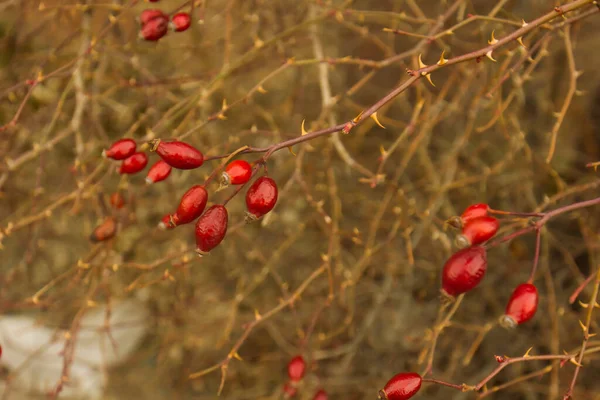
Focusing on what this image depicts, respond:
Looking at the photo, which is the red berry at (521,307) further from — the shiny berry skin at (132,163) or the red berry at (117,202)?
the red berry at (117,202)

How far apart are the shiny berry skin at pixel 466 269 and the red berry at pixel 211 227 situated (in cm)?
32

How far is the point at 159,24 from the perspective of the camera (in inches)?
40.1

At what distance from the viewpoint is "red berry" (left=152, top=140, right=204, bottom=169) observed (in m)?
0.77

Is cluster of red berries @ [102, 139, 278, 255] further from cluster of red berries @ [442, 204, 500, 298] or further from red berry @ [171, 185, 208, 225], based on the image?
cluster of red berries @ [442, 204, 500, 298]

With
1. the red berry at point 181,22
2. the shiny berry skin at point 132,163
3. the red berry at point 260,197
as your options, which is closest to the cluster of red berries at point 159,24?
the red berry at point 181,22

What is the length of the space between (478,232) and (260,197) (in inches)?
11.7

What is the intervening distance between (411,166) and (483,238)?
124 cm

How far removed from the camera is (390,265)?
5.00 ft

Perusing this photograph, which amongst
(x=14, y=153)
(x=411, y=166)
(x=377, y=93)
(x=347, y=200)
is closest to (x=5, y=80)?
(x=14, y=153)

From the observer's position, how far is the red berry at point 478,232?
0.74 m

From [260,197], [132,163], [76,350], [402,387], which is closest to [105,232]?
[132,163]

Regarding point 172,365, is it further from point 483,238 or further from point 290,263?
point 483,238

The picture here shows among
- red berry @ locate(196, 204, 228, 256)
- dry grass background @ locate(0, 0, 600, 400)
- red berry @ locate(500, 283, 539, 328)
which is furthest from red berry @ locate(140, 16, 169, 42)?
red berry @ locate(500, 283, 539, 328)

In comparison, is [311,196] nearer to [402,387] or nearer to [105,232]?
[105,232]
